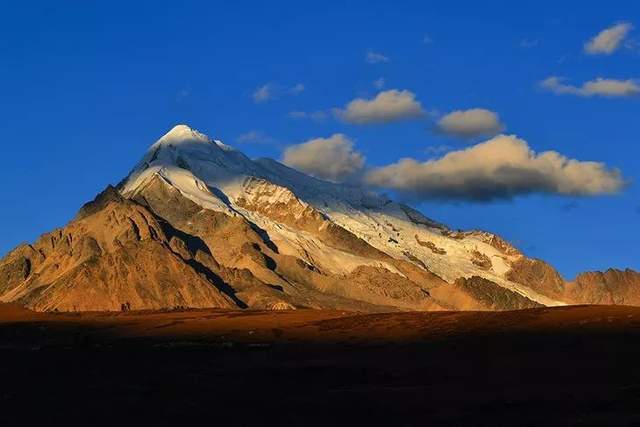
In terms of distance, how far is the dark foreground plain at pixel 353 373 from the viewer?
120 ft

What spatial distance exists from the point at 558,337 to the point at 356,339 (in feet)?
51.9

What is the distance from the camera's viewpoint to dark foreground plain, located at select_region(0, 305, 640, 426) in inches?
1439

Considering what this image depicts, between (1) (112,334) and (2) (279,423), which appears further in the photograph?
(1) (112,334)

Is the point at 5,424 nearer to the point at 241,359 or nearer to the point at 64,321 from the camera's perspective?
the point at 241,359

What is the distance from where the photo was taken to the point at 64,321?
352 feet

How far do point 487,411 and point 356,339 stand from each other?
31.1 meters

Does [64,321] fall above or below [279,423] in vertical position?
above

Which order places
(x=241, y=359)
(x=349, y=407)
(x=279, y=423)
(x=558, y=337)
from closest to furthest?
1. (x=279, y=423)
2. (x=349, y=407)
3. (x=558, y=337)
4. (x=241, y=359)

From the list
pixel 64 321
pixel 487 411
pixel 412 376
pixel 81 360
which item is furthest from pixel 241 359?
pixel 64 321

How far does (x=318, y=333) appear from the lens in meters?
73.1

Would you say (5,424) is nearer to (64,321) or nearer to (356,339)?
(356,339)

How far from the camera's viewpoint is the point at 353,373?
49969 millimetres

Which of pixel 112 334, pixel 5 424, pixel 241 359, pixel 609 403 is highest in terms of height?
pixel 112 334

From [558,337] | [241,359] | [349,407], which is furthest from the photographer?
[241,359]
